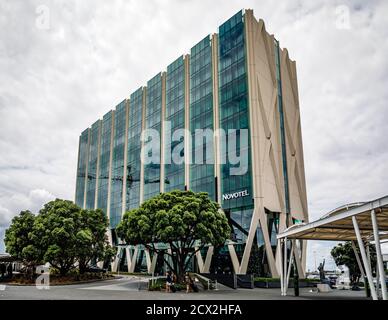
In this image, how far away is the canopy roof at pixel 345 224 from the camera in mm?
17281

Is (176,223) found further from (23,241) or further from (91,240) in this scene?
(23,241)

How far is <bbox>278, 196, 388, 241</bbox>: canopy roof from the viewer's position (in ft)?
56.7

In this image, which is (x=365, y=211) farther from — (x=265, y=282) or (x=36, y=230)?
(x=36, y=230)

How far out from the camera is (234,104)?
46625 millimetres

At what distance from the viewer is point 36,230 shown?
3562 cm

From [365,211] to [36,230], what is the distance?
30.3m

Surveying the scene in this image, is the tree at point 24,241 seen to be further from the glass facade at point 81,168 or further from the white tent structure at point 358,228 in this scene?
the glass facade at point 81,168

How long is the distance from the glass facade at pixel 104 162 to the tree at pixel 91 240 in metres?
30.7

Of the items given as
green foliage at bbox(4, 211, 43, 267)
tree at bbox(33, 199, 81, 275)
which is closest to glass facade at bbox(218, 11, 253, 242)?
tree at bbox(33, 199, 81, 275)

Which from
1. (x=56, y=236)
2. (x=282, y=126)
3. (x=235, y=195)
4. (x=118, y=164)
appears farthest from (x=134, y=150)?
(x=56, y=236)

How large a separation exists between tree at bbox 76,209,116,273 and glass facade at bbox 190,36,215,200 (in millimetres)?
13990

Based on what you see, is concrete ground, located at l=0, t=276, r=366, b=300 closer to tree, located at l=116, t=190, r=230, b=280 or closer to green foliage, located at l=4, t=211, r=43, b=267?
tree, located at l=116, t=190, r=230, b=280

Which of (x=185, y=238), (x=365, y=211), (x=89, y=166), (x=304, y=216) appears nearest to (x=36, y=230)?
(x=185, y=238)

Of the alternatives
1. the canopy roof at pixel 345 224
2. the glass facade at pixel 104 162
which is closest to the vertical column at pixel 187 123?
the canopy roof at pixel 345 224
